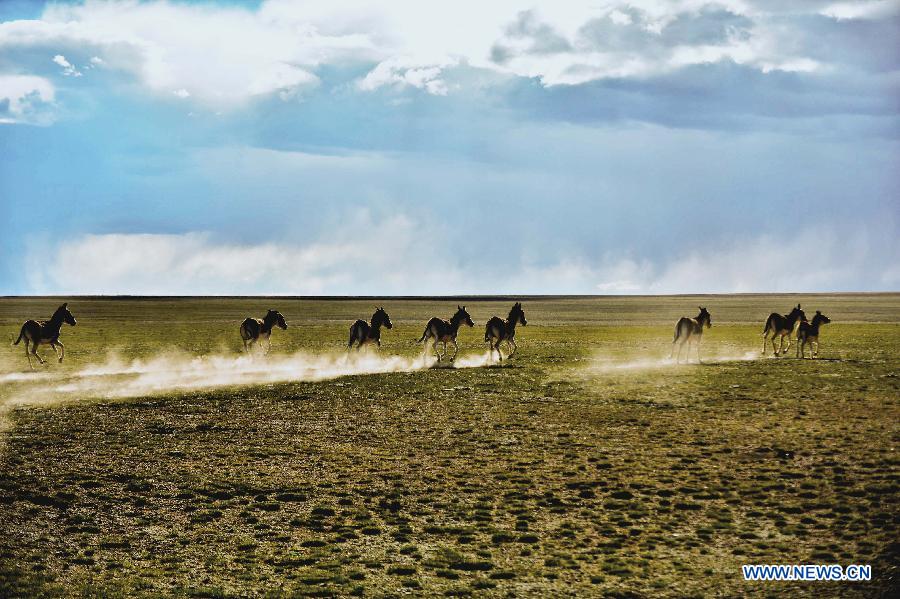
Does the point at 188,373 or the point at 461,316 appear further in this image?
the point at 461,316

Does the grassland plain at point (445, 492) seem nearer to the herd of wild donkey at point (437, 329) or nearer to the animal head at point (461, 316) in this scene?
the herd of wild donkey at point (437, 329)

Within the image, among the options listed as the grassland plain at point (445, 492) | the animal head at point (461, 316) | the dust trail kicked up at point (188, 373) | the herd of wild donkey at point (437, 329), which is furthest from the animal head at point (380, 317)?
the grassland plain at point (445, 492)

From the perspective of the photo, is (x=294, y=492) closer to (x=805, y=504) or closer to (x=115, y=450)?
(x=115, y=450)

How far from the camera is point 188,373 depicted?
33.3 m

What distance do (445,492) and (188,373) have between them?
22505 mm

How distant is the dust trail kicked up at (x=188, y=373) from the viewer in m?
26.9

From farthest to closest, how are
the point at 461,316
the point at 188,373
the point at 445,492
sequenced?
1. the point at 461,316
2. the point at 188,373
3. the point at 445,492

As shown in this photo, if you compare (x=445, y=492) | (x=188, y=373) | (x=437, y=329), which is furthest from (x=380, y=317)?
(x=445, y=492)

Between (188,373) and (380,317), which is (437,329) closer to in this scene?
(380,317)

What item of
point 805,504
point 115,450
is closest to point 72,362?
point 115,450

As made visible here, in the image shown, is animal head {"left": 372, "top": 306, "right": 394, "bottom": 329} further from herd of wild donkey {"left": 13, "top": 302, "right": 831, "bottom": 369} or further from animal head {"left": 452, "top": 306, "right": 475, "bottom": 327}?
animal head {"left": 452, "top": 306, "right": 475, "bottom": 327}

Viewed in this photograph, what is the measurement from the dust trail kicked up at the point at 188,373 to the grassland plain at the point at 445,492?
1469 millimetres

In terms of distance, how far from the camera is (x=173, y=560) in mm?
10352

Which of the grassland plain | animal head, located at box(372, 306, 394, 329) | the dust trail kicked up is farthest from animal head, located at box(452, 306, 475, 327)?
the grassland plain
